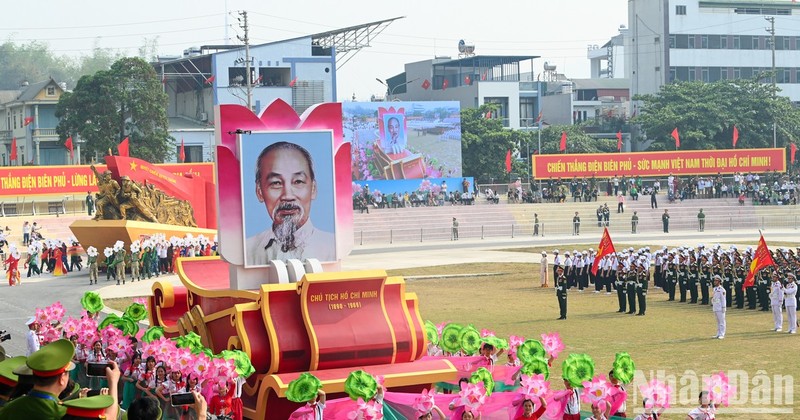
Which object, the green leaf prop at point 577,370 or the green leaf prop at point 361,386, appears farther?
the green leaf prop at point 577,370

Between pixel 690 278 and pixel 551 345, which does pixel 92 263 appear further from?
pixel 551 345

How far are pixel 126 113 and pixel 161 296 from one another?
190 feet

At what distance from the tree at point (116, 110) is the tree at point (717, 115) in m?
38.5

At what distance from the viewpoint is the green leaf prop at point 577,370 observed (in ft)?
39.4

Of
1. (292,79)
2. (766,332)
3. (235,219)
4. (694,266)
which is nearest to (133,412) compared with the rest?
(235,219)

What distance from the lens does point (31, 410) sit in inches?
239

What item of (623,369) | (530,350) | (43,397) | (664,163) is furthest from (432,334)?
(664,163)

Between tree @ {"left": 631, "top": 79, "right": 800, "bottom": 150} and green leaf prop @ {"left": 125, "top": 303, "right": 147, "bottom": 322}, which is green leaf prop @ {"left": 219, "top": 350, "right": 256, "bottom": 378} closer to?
green leaf prop @ {"left": 125, "top": 303, "right": 147, "bottom": 322}

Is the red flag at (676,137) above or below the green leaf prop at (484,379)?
above

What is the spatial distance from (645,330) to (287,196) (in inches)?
529

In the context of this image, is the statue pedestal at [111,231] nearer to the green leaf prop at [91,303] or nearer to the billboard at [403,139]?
the green leaf prop at [91,303]

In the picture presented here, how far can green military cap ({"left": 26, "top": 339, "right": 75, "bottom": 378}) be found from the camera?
630 cm

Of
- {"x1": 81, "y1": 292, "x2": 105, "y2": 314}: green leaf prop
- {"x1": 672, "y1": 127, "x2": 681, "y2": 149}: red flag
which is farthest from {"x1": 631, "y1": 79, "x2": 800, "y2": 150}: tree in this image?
{"x1": 81, "y1": 292, "x2": 105, "y2": 314}: green leaf prop

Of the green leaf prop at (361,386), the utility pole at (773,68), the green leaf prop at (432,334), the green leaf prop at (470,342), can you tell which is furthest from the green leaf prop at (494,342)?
the utility pole at (773,68)
